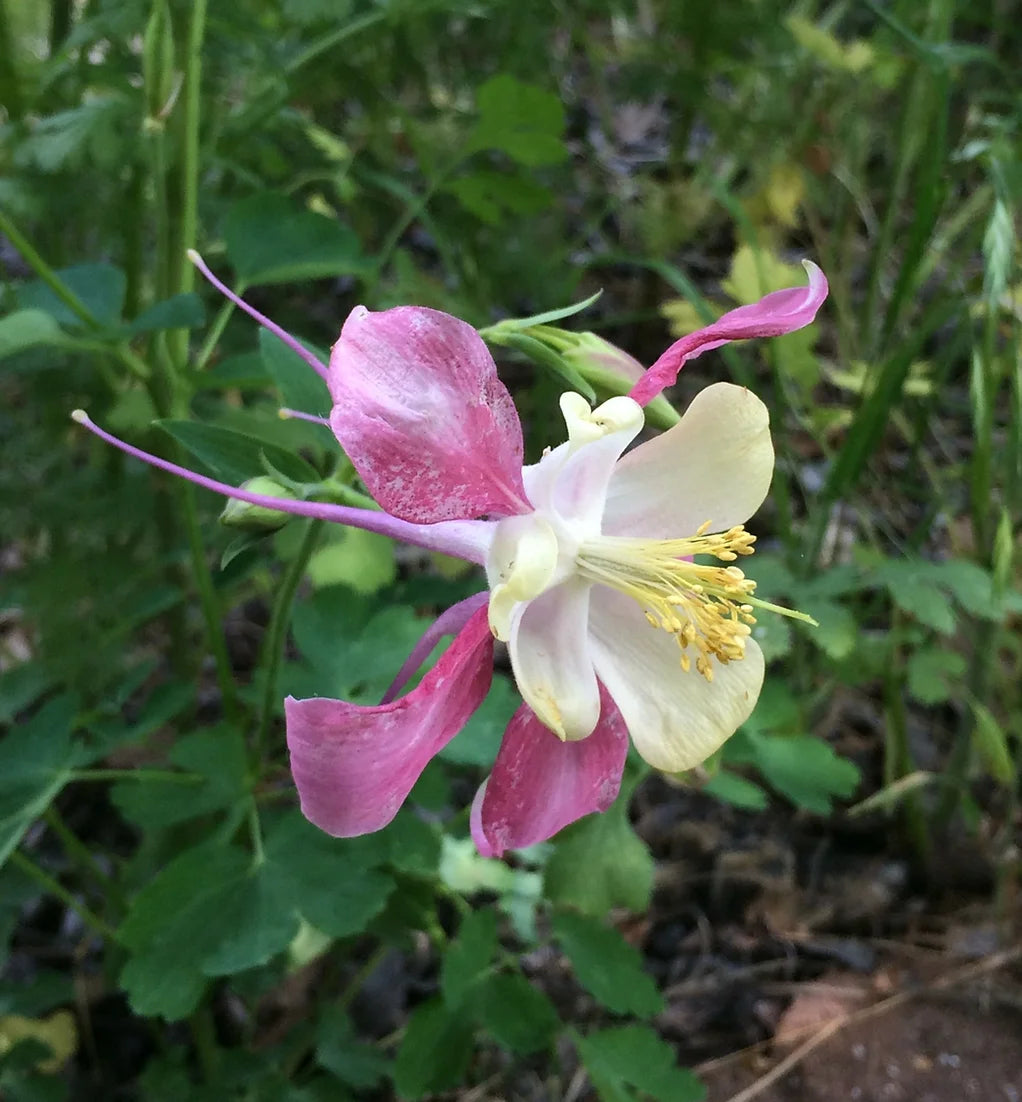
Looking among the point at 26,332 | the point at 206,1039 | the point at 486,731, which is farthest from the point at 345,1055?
the point at 26,332

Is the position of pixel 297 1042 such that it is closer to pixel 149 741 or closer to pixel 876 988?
pixel 149 741

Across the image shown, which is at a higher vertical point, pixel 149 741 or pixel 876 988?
pixel 149 741

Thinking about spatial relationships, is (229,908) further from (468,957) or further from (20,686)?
(20,686)

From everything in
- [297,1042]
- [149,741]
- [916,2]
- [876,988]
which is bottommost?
[876,988]

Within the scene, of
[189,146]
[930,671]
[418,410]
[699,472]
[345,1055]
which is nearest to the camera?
[418,410]

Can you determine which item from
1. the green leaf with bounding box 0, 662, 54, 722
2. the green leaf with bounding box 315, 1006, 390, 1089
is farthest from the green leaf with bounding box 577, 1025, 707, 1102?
the green leaf with bounding box 0, 662, 54, 722

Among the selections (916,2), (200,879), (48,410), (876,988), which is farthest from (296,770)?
(916,2)

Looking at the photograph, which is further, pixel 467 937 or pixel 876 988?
pixel 876 988
